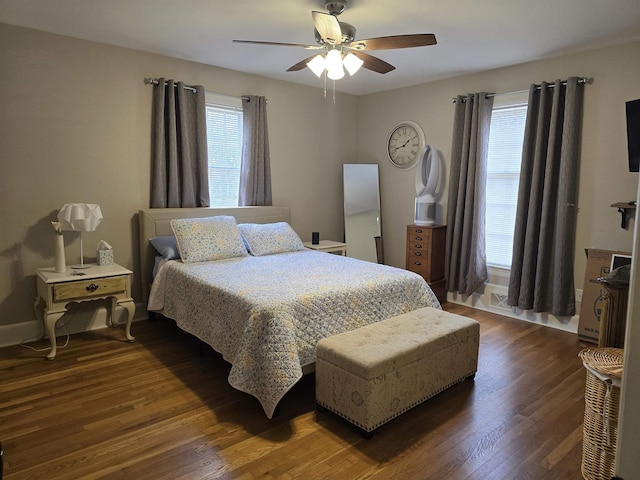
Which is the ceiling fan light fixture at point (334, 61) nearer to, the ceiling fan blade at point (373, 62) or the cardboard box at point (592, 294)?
the ceiling fan blade at point (373, 62)

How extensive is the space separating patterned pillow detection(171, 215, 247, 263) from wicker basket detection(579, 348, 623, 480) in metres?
2.81

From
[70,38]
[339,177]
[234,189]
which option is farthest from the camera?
[339,177]

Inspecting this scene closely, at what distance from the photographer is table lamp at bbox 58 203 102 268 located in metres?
3.28

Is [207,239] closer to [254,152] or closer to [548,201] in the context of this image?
[254,152]

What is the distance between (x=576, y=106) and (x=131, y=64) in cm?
395

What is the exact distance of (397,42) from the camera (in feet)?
8.71

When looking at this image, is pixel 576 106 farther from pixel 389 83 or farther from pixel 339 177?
pixel 339 177

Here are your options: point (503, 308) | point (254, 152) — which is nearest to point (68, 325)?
point (254, 152)

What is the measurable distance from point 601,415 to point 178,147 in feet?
12.5

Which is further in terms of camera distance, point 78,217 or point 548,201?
point 548,201

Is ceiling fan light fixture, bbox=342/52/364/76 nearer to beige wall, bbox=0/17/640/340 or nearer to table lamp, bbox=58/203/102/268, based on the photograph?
beige wall, bbox=0/17/640/340

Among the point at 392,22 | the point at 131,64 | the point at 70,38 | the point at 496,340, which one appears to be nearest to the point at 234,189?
the point at 131,64

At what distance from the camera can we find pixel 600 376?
70.9 inches

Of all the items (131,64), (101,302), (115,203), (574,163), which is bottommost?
(101,302)
